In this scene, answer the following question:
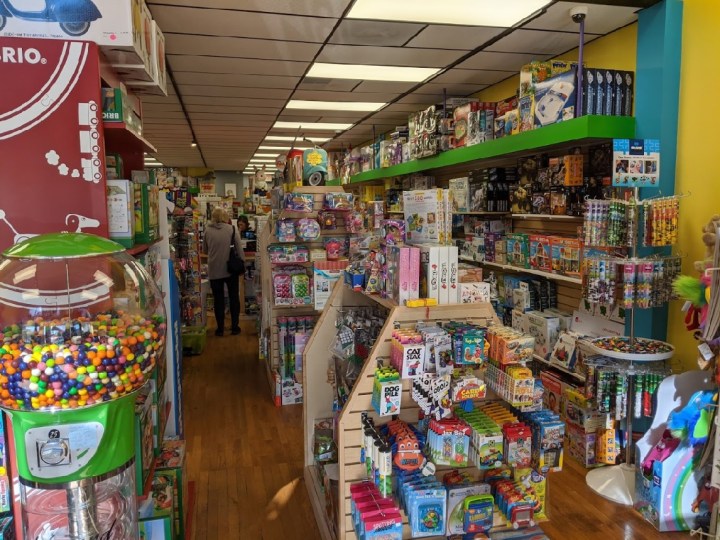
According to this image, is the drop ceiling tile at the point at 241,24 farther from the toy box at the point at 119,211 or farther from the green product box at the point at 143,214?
the toy box at the point at 119,211

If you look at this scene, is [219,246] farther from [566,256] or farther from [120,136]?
[120,136]

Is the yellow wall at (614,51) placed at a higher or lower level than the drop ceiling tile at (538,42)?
lower

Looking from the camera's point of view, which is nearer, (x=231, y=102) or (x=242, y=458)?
(x=242, y=458)

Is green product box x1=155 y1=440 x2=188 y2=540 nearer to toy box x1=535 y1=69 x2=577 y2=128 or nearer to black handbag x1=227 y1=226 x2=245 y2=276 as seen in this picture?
toy box x1=535 y1=69 x2=577 y2=128

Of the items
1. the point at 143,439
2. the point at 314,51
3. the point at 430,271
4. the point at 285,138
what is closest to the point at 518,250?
the point at 314,51

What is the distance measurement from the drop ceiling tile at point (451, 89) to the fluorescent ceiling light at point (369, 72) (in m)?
0.37

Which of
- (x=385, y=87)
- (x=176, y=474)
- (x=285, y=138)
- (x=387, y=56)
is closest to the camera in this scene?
(x=176, y=474)

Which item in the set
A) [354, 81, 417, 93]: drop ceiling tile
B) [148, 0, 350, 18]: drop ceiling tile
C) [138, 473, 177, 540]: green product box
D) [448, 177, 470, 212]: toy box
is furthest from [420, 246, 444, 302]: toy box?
[354, 81, 417, 93]: drop ceiling tile

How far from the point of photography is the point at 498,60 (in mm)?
5004

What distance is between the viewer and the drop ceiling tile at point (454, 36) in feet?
13.5

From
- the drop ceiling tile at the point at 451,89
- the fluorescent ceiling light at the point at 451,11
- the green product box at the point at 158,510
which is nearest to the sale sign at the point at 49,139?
the green product box at the point at 158,510

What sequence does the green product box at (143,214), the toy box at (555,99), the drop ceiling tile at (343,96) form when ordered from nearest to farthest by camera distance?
1. the green product box at (143,214)
2. the toy box at (555,99)
3. the drop ceiling tile at (343,96)

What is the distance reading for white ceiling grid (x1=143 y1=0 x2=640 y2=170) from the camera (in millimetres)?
3742

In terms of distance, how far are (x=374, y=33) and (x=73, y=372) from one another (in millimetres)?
3492
